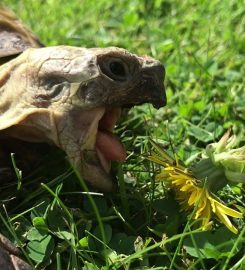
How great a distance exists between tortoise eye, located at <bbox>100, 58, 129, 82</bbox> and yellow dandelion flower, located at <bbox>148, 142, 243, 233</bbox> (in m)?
0.23

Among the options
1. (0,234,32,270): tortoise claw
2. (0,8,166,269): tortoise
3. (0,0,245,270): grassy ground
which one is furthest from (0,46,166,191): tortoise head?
(0,234,32,270): tortoise claw

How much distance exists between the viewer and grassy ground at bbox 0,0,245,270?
1695 millimetres

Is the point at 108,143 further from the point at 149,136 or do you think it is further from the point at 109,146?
the point at 149,136

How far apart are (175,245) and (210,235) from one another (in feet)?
0.32

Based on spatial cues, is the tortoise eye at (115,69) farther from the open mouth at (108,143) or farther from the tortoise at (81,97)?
the open mouth at (108,143)

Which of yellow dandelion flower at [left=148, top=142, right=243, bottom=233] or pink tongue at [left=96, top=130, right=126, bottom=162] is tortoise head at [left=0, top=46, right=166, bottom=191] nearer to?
pink tongue at [left=96, top=130, right=126, bottom=162]

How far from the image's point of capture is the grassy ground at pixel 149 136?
1.70 m

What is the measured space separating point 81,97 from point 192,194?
0.38 meters

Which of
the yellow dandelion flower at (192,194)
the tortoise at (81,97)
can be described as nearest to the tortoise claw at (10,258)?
the tortoise at (81,97)

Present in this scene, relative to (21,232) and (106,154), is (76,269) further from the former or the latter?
(106,154)

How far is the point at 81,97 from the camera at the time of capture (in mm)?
1715

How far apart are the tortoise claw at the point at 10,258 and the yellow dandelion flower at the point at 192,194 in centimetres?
43

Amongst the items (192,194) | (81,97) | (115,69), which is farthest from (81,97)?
(192,194)

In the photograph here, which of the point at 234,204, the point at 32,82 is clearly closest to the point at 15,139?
the point at 32,82
